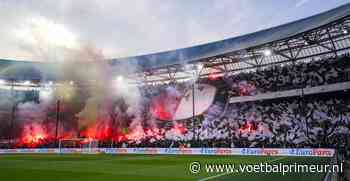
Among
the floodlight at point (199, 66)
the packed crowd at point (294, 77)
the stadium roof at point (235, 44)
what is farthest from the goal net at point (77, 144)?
the packed crowd at point (294, 77)

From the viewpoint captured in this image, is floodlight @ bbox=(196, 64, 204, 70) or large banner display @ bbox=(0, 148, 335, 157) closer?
large banner display @ bbox=(0, 148, 335, 157)

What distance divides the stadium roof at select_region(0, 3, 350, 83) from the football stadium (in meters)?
0.19

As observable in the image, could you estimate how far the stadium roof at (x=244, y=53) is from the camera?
3759 cm

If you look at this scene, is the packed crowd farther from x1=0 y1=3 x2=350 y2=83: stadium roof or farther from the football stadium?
x1=0 y1=3 x2=350 y2=83: stadium roof

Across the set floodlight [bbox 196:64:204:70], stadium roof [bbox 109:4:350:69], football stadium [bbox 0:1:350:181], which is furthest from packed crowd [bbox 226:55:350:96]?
floodlight [bbox 196:64:204:70]

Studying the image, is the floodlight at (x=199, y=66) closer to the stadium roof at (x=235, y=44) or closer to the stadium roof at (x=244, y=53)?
the stadium roof at (x=244, y=53)

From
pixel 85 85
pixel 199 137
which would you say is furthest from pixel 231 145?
pixel 85 85

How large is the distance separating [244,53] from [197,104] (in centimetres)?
1141

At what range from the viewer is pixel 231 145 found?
118ft

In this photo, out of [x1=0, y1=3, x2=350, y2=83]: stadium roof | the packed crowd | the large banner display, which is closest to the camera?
the large banner display

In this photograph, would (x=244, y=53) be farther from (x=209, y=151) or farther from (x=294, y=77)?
(x=209, y=151)

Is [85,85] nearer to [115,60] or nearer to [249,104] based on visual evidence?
[115,60]

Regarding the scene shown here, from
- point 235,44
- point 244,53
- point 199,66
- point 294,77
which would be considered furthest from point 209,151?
point 199,66

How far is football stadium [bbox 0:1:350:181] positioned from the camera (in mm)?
31984
